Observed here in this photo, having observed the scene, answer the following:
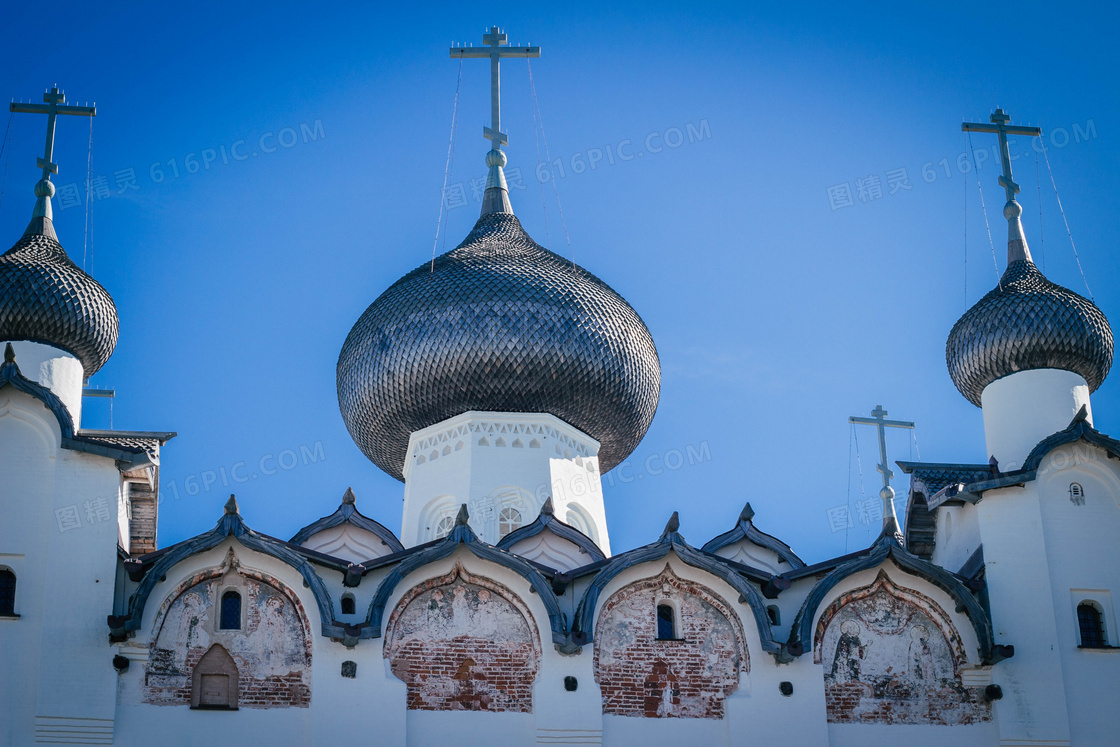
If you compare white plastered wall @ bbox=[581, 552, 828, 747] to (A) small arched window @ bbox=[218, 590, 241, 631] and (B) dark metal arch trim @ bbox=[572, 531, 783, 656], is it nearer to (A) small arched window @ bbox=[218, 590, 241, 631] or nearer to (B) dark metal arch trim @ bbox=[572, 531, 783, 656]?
(B) dark metal arch trim @ bbox=[572, 531, 783, 656]

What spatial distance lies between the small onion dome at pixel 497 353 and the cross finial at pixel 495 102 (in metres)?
1.28

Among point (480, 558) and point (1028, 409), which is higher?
point (1028, 409)

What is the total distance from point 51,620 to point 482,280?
20.8ft

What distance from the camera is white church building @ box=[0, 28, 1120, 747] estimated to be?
40.8 feet

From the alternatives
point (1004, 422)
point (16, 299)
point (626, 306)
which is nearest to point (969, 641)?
point (1004, 422)

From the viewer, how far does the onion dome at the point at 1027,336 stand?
1512 cm

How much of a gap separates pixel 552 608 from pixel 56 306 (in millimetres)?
5384

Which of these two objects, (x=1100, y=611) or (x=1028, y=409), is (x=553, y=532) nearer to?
(x=1028, y=409)

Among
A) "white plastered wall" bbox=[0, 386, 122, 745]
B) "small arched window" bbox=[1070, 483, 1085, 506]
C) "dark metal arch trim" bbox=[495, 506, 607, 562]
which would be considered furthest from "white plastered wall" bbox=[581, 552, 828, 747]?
"white plastered wall" bbox=[0, 386, 122, 745]

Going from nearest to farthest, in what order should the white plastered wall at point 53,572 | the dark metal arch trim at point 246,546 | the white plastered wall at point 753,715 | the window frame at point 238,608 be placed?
the white plastered wall at point 53,572, the dark metal arch trim at point 246,546, the window frame at point 238,608, the white plastered wall at point 753,715

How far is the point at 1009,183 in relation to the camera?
16.7 m

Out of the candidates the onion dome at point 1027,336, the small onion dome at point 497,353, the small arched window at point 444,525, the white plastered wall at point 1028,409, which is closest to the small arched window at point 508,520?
the small arched window at point 444,525

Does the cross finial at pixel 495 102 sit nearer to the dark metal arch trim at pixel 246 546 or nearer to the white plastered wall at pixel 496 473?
the white plastered wall at pixel 496 473

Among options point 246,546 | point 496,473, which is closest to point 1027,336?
point 496,473
